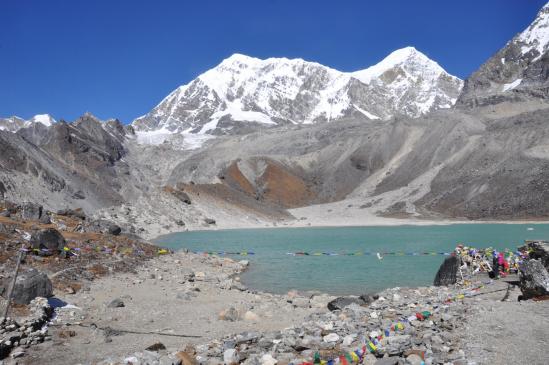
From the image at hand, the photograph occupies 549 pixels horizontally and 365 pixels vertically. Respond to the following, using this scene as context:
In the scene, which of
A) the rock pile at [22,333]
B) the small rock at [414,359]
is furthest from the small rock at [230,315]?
the small rock at [414,359]

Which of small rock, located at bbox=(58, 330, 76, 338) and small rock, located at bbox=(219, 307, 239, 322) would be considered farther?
small rock, located at bbox=(219, 307, 239, 322)

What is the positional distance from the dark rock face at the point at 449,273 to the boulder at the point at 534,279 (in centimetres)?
696

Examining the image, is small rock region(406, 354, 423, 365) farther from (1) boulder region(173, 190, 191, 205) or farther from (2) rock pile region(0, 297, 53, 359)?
(1) boulder region(173, 190, 191, 205)

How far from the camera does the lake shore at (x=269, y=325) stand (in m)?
9.40

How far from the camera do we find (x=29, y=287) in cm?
1473

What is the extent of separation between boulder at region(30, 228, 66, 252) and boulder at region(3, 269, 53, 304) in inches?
235

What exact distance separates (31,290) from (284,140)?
16285cm

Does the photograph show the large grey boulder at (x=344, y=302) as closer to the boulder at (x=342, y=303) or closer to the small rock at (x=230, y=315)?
the boulder at (x=342, y=303)

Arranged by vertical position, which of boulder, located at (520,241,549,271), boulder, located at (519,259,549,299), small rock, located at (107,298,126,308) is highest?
boulder, located at (520,241,549,271)

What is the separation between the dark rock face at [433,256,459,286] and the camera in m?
20.4

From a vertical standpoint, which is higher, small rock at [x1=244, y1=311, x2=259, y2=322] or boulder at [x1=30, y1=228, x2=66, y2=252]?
boulder at [x1=30, y1=228, x2=66, y2=252]

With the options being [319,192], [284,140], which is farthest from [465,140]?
[284,140]

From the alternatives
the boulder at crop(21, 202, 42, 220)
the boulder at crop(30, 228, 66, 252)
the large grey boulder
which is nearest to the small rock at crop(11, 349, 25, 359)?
the large grey boulder

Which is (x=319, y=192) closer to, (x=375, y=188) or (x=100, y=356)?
(x=375, y=188)
